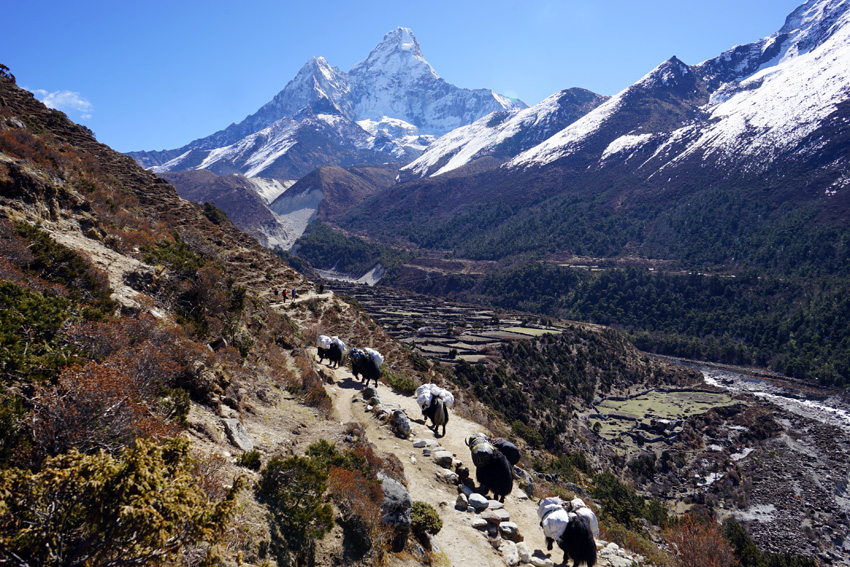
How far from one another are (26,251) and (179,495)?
29.9ft

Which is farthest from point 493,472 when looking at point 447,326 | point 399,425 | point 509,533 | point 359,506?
point 447,326

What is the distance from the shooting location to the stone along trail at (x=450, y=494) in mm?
9109

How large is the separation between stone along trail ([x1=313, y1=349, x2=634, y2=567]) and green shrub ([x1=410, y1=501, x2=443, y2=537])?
1.58 ft

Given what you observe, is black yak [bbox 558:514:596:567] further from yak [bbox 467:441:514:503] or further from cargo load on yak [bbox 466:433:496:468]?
cargo load on yak [bbox 466:433:496:468]

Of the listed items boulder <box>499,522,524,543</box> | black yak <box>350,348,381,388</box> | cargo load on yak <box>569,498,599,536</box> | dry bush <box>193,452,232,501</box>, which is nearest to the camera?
dry bush <box>193,452,232,501</box>

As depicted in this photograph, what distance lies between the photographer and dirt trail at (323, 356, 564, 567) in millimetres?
9078

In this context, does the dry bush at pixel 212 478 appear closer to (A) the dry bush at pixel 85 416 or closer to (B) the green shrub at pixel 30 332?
(A) the dry bush at pixel 85 416

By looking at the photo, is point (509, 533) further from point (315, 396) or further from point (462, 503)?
point (315, 396)

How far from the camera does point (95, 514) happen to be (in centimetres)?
328

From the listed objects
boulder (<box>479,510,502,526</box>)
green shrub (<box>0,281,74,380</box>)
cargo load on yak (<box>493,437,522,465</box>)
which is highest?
green shrub (<box>0,281,74,380</box>)

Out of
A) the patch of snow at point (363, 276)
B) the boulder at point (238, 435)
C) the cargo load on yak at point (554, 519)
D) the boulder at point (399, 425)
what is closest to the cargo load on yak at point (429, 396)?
the boulder at point (399, 425)

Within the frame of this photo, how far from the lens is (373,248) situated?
524ft

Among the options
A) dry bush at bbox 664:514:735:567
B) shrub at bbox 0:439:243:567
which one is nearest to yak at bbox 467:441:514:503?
dry bush at bbox 664:514:735:567

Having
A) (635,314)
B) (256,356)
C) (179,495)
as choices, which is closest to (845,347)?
(635,314)
